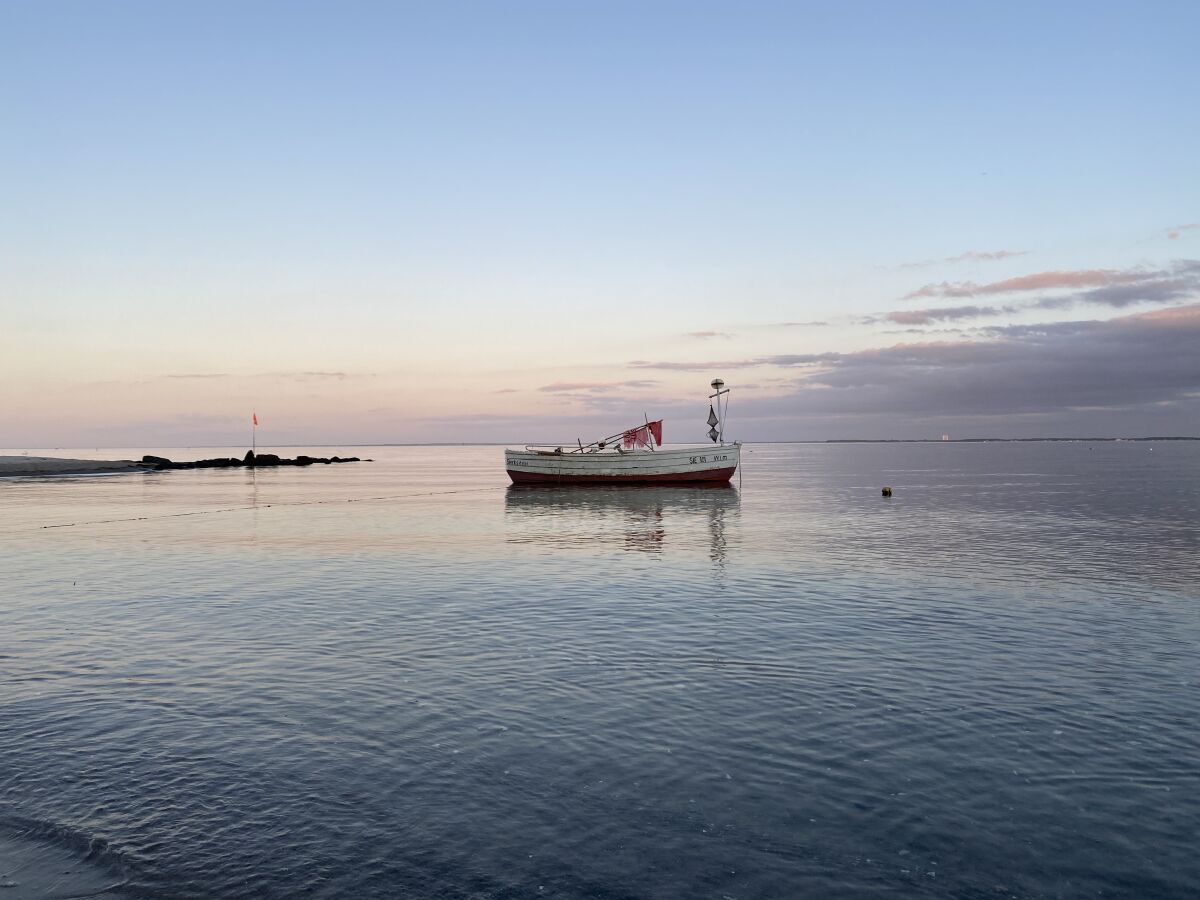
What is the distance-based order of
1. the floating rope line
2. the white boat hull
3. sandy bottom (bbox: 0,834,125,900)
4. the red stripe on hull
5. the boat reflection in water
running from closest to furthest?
sandy bottom (bbox: 0,834,125,900) < the boat reflection in water < the floating rope line < the white boat hull < the red stripe on hull

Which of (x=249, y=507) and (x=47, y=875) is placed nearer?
(x=47, y=875)

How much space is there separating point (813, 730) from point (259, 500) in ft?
211

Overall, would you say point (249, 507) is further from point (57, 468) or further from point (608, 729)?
point (57, 468)

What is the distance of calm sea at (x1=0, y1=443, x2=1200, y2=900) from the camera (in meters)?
8.59

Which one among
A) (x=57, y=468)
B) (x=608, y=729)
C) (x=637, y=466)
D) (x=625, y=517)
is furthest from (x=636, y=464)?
(x=57, y=468)

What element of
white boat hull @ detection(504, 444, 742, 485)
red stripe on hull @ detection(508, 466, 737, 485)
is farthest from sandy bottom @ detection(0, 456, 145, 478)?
white boat hull @ detection(504, 444, 742, 485)

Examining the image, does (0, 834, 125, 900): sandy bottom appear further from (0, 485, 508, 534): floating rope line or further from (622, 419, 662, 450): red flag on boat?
(622, 419, 662, 450): red flag on boat

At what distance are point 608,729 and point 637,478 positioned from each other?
232 ft

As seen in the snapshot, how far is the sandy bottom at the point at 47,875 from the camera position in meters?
7.83

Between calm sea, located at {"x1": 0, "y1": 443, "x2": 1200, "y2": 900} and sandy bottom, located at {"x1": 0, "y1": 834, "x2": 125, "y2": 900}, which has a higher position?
sandy bottom, located at {"x1": 0, "y1": 834, "x2": 125, "y2": 900}

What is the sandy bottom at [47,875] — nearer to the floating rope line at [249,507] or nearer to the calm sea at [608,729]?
the calm sea at [608,729]

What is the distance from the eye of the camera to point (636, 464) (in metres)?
83.0

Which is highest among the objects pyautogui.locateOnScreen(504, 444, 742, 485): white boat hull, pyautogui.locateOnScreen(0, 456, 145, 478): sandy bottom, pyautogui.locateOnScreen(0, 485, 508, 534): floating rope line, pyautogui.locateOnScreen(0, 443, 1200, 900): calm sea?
pyautogui.locateOnScreen(0, 456, 145, 478): sandy bottom

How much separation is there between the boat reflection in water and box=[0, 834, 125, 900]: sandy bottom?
1009 inches
